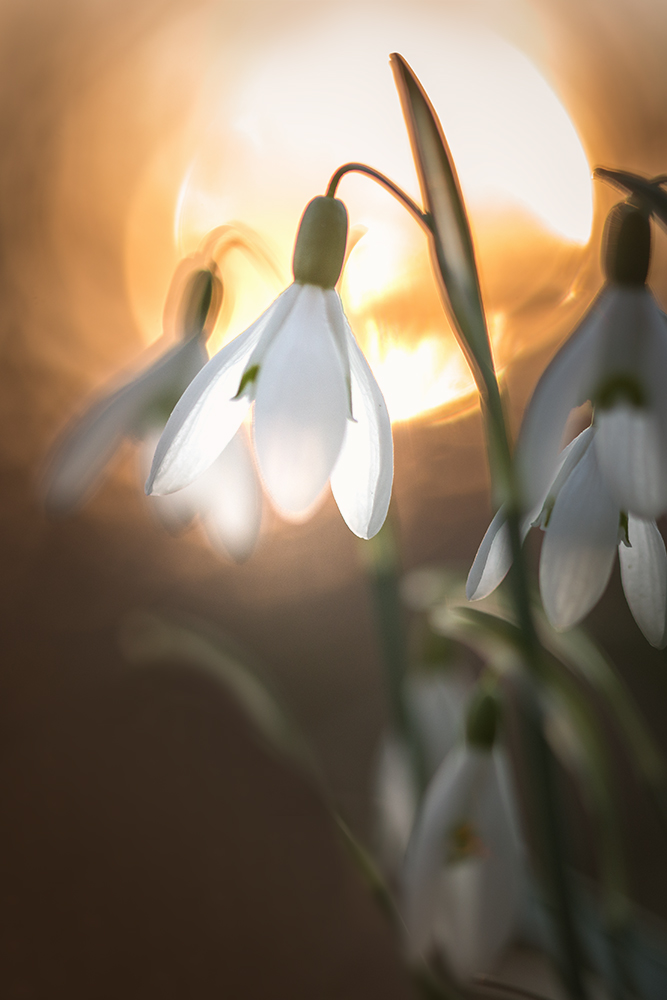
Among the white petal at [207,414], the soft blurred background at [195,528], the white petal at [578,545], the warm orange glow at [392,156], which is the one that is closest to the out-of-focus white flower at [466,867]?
the white petal at [578,545]

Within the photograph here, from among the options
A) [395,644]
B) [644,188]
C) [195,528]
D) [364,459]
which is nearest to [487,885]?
[395,644]

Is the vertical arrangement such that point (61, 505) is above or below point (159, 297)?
below

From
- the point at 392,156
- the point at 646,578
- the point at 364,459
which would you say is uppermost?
the point at 392,156

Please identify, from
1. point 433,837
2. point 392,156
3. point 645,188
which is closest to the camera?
point 645,188

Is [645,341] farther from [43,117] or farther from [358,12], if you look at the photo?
[43,117]

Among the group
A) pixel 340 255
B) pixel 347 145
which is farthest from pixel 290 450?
pixel 347 145

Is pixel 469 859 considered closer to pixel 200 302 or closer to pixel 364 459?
pixel 364 459

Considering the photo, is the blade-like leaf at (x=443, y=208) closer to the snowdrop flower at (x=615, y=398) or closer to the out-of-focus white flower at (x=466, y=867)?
the snowdrop flower at (x=615, y=398)

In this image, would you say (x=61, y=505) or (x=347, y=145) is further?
(x=347, y=145)
